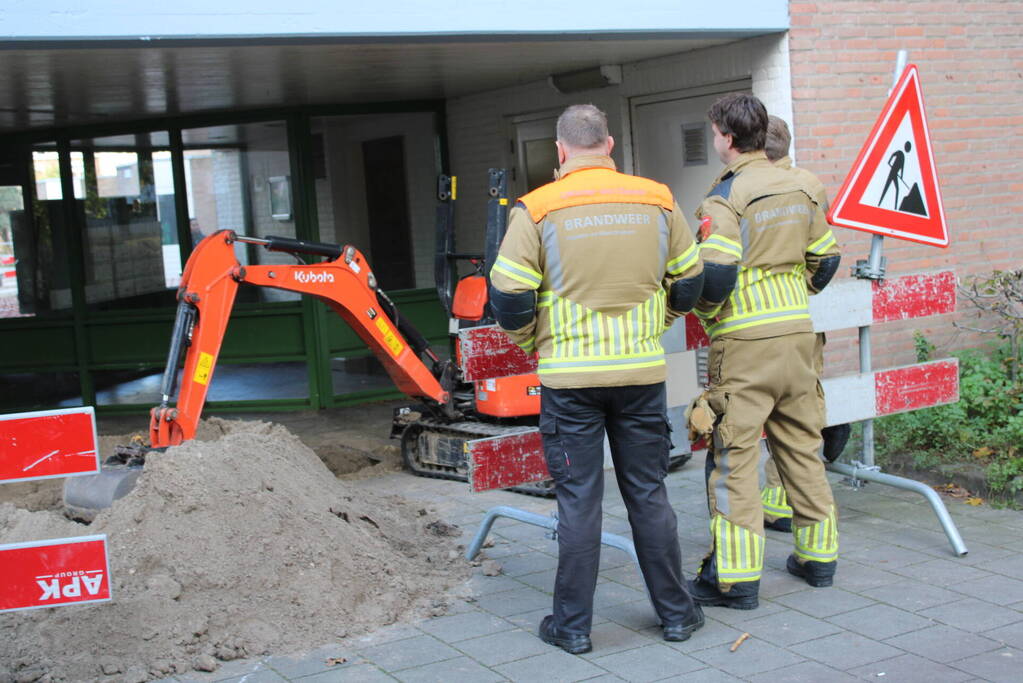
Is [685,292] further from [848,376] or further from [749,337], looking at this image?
[848,376]

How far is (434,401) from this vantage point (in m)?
7.80

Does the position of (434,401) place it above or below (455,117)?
below

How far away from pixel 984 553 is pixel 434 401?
12.3ft

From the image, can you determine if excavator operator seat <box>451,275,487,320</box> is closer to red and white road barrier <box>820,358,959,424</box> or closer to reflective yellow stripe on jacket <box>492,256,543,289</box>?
red and white road barrier <box>820,358,959,424</box>

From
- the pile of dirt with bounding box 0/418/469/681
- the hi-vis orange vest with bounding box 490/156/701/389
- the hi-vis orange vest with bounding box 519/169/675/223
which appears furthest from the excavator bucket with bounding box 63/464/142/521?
the hi-vis orange vest with bounding box 519/169/675/223

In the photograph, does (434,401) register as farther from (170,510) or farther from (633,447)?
(633,447)

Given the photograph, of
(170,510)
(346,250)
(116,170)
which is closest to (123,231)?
(116,170)

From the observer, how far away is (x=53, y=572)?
3.74 meters

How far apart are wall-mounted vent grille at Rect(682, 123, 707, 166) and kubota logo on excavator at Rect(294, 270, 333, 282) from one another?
302cm

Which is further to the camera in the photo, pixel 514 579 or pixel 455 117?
pixel 455 117

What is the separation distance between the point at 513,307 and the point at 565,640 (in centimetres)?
137

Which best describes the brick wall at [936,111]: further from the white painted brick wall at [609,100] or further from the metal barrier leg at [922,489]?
the metal barrier leg at [922,489]

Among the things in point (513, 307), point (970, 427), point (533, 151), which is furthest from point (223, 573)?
point (533, 151)

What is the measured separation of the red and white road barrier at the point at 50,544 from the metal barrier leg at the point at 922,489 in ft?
12.3
